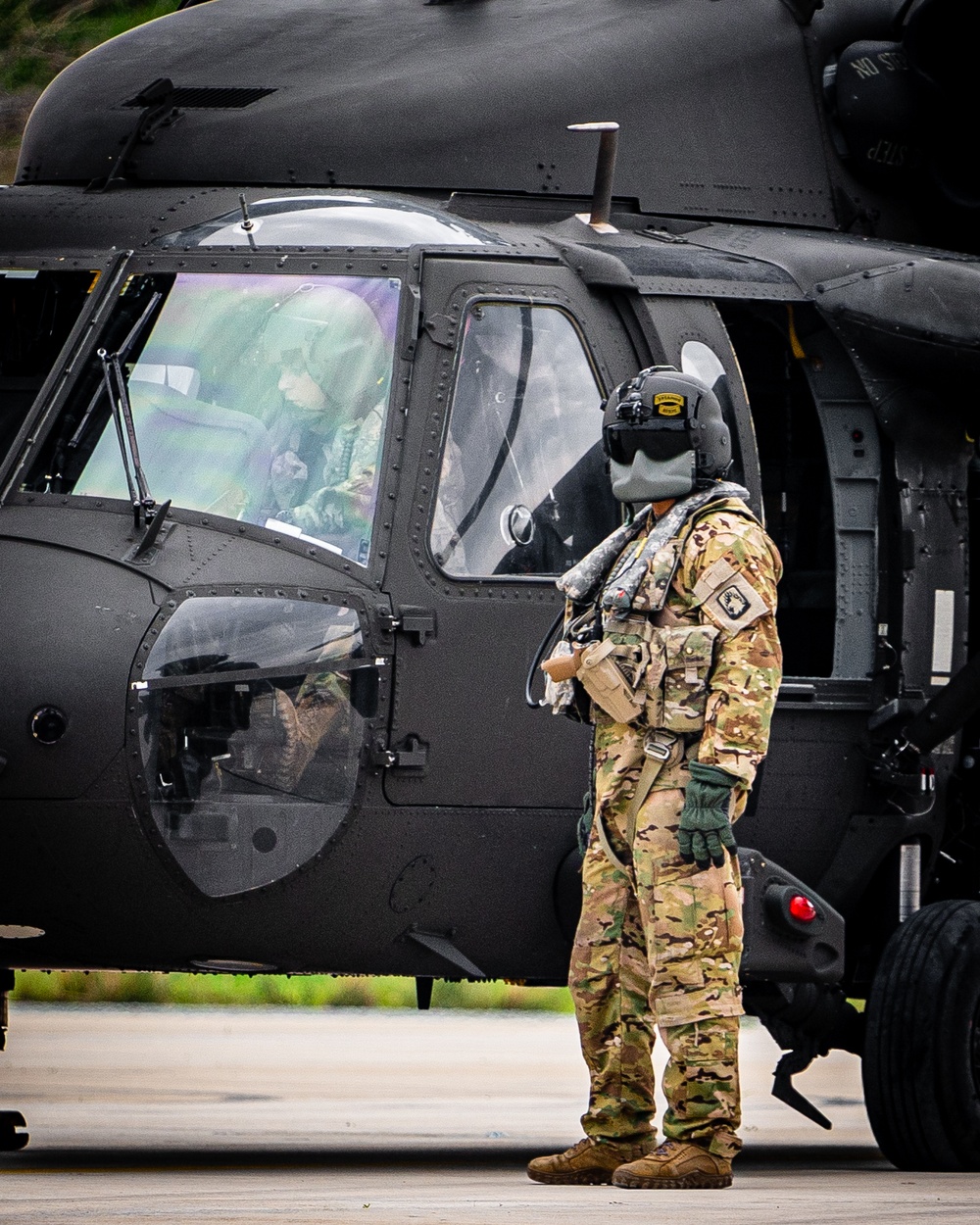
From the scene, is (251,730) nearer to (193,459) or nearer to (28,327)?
(193,459)

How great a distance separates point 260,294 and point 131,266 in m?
0.40

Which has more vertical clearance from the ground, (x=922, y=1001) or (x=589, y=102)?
(x=589, y=102)

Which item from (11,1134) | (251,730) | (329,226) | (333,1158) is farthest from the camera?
(333,1158)

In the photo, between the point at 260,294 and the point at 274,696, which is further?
the point at 260,294

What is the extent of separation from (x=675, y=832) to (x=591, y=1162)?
89cm

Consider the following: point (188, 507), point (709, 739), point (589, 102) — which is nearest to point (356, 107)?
point (589, 102)

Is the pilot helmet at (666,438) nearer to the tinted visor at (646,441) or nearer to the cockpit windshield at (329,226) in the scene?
the tinted visor at (646,441)

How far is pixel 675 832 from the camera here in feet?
19.4

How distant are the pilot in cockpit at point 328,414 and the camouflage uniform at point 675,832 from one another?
0.84 metres

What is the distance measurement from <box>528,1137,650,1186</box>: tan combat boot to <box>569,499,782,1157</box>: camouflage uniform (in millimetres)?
25

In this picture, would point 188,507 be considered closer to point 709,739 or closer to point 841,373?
point 709,739

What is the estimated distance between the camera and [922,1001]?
7.04 metres

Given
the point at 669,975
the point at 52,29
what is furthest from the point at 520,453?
the point at 52,29

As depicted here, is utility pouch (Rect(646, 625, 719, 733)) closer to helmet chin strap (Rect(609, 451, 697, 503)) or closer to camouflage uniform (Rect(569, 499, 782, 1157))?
camouflage uniform (Rect(569, 499, 782, 1157))
